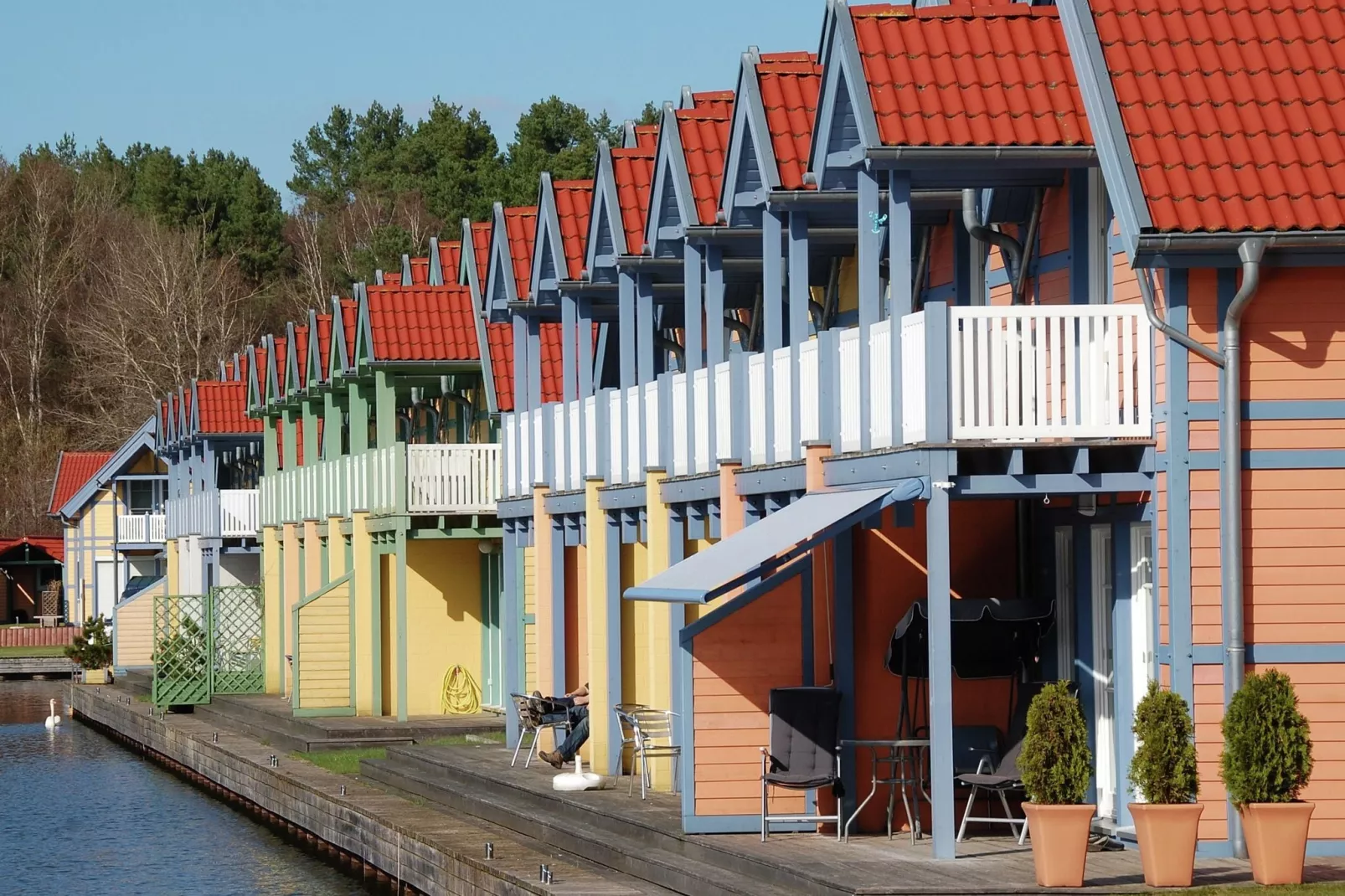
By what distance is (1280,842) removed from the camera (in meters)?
13.1

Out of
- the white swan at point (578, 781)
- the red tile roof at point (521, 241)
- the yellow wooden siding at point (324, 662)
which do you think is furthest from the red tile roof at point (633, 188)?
the yellow wooden siding at point (324, 662)

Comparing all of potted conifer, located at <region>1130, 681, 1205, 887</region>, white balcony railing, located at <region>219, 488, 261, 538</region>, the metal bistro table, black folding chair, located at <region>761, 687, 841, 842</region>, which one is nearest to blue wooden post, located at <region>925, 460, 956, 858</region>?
the metal bistro table

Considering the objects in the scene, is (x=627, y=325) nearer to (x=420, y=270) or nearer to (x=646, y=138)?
(x=646, y=138)

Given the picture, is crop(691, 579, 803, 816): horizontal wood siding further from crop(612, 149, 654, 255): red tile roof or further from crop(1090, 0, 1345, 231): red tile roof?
crop(612, 149, 654, 255): red tile roof

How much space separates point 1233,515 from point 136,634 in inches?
1769

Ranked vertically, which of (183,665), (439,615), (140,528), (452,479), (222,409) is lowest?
(183,665)

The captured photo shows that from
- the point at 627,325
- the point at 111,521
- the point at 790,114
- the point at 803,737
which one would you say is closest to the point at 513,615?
the point at 627,325

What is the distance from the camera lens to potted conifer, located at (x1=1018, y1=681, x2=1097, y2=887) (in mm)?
13172

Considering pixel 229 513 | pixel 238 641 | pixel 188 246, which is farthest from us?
pixel 188 246

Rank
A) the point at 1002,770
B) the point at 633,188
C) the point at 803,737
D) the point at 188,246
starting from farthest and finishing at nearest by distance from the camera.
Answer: the point at 188,246, the point at 633,188, the point at 803,737, the point at 1002,770

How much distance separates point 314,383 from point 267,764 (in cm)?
1191

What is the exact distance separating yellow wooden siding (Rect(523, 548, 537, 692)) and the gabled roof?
38.2 meters

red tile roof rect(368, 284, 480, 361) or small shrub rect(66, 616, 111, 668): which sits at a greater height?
red tile roof rect(368, 284, 480, 361)

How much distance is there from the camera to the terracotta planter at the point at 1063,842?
13164mm
